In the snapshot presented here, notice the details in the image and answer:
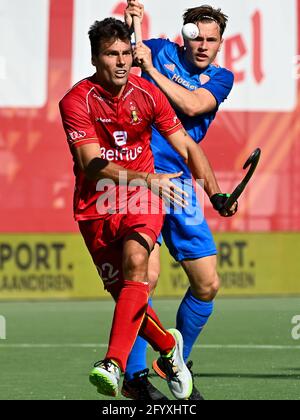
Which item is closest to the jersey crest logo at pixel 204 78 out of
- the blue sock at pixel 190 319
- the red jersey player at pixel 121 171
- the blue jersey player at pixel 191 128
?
the blue jersey player at pixel 191 128

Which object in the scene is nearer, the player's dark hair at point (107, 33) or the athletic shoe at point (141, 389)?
the player's dark hair at point (107, 33)

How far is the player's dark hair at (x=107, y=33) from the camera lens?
630 centimetres

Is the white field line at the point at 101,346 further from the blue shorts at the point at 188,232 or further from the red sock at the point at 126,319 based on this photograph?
the red sock at the point at 126,319

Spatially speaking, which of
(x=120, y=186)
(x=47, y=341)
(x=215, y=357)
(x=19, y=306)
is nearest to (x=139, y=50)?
(x=120, y=186)

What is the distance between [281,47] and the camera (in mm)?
14242

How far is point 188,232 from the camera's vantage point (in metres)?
7.38

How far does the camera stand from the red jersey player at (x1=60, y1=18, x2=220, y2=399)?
20.5ft

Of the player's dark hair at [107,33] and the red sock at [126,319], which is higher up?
the player's dark hair at [107,33]

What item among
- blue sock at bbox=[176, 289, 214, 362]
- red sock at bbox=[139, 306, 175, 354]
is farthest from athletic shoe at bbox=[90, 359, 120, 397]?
blue sock at bbox=[176, 289, 214, 362]

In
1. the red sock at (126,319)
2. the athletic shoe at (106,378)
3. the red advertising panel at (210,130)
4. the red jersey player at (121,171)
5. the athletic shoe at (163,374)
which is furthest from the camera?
the red advertising panel at (210,130)

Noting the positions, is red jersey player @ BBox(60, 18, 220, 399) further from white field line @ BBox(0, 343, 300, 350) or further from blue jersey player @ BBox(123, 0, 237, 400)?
white field line @ BBox(0, 343, 300, 350)

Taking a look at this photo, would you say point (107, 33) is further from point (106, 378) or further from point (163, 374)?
point (163, 374)

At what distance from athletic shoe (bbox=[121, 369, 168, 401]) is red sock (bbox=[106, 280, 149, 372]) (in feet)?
1.68

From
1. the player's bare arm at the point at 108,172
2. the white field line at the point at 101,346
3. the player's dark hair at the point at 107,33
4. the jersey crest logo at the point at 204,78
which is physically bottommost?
the white field line at the point at 101,346
